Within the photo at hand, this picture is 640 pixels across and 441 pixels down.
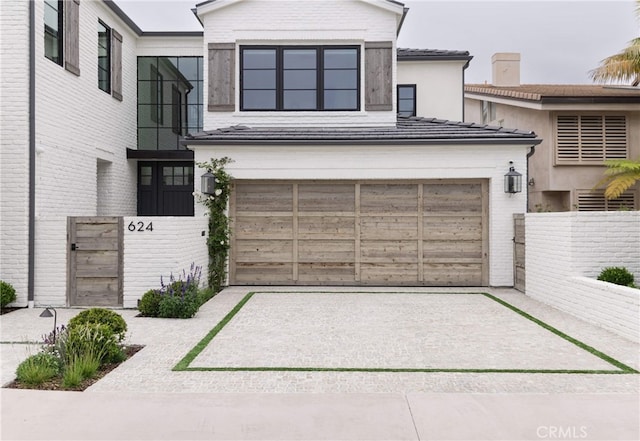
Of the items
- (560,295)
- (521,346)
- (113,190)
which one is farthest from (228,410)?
(113,190)

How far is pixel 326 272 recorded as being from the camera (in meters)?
11.6

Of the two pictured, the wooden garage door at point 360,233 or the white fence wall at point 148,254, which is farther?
the wooden garage door at point 360,233

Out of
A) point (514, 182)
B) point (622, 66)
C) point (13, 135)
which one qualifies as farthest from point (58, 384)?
point (622, 66)

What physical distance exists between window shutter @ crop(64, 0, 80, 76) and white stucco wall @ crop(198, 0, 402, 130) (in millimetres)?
2985

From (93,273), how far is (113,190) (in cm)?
440

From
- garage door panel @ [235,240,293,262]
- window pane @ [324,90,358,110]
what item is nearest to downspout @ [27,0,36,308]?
garage door panel @ [235,240,293,262]

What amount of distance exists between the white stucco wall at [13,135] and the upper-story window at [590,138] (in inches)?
540

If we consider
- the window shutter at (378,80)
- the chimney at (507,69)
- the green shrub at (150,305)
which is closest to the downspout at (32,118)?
the green shrub at (150,305)

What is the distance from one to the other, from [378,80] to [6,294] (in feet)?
30.7

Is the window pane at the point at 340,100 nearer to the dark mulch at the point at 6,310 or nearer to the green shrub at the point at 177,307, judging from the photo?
the green shrub at the point at 177,307

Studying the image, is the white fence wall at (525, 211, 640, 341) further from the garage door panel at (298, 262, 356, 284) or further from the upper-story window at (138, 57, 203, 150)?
the upper-story window at (138, 57, 203, 150)

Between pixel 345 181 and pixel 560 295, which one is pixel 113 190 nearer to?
pixel 345 181

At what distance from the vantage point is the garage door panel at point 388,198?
37.8 feet

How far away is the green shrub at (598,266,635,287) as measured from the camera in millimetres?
7949
